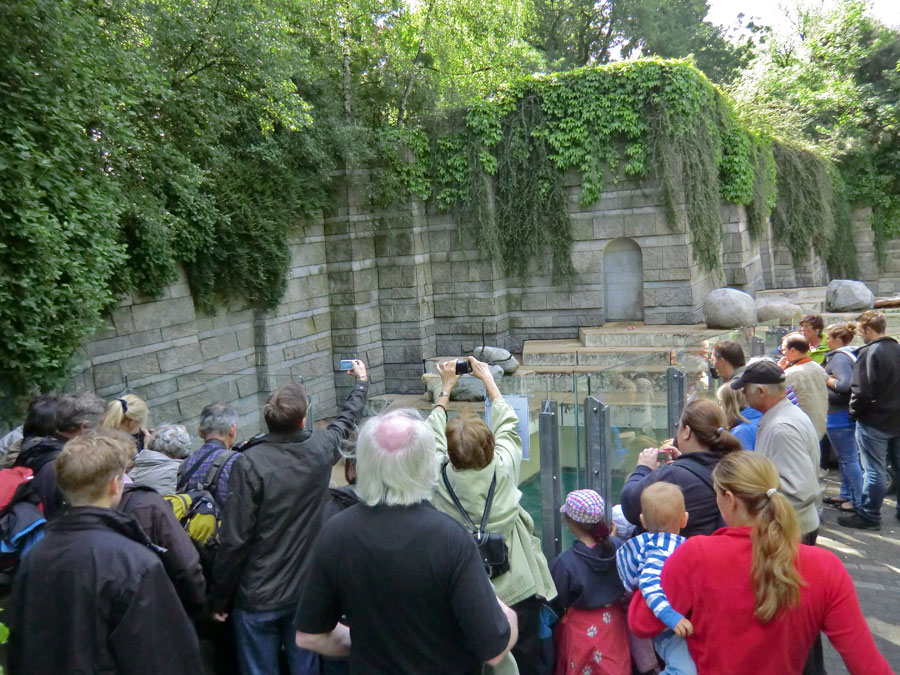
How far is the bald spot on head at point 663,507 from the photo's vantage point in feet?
9.98

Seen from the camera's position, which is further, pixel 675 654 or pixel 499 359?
pixel 499 359

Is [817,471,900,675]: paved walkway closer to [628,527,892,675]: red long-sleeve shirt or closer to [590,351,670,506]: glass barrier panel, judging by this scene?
[590,351,670,506]: glass barrier panel

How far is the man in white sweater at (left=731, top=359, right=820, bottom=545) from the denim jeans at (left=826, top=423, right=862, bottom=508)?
2684 millimetres

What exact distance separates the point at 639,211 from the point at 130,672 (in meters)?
11.6

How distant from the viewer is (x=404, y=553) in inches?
87.3

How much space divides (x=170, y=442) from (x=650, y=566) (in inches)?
102

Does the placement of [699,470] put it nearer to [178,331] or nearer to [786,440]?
[786,440]

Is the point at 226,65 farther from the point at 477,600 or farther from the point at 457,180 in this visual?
the point at 477,600

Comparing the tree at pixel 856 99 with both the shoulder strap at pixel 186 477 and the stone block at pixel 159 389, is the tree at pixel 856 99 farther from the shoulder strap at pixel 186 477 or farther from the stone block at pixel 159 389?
the shoulder strap at pixel 186 477

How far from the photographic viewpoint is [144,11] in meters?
7.96

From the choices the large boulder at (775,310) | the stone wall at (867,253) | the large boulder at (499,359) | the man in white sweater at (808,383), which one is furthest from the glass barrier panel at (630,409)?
the stone wall at (867,253)

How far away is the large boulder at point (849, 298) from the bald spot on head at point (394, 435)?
12827 millimetres

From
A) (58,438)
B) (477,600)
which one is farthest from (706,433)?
(58,438)

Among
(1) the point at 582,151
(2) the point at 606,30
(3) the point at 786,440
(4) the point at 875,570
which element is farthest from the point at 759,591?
(2) the point at 606,30
